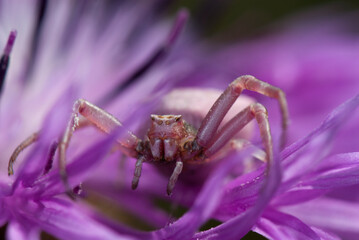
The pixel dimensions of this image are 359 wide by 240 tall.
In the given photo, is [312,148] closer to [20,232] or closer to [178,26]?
[20,232]

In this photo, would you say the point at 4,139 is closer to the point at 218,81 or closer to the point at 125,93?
the point at 125,93

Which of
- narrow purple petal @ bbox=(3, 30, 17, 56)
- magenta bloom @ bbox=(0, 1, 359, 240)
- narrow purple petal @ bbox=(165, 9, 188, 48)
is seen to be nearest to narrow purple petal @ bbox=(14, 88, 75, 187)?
magenta bloom @ bbox=(0, 1, 359, 240)

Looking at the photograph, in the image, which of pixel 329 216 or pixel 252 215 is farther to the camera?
pixel 329 216

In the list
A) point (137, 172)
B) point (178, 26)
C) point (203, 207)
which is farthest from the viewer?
point (178, 26)

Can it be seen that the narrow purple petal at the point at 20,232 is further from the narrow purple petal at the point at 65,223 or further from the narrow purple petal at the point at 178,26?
the narrow purple petal at the point at 178,26

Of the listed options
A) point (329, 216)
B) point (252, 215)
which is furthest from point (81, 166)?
point (329, 216)
